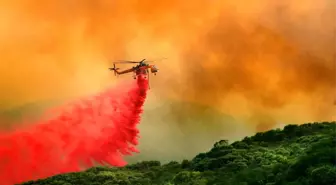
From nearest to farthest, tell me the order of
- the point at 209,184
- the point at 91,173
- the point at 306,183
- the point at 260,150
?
the point at 306,183 < the point at 209,184 < the point at 260,150 < the point at 91,173


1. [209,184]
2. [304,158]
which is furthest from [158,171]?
[304,158]

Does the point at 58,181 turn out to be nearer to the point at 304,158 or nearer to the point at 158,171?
the point at 158,171

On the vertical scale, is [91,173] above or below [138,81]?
below

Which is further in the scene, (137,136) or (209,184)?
(137,136)

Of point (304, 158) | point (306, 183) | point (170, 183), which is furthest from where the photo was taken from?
point (170, 183)

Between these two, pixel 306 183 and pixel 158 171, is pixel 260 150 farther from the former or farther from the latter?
pixel 306 183

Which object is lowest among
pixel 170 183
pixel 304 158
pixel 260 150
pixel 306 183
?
pixel 306 183
